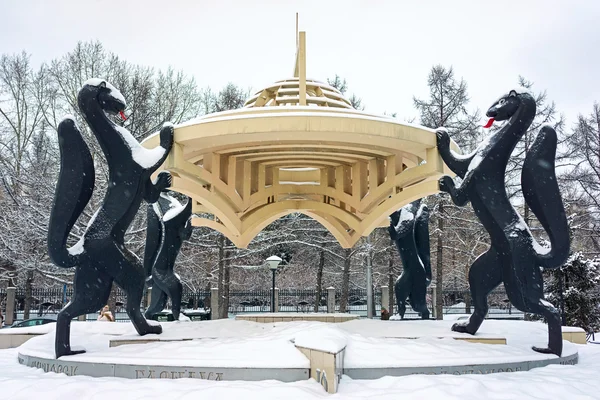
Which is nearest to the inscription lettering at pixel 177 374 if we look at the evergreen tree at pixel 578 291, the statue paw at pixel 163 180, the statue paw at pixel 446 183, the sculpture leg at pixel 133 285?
the sculpture leg at pixel 133 285

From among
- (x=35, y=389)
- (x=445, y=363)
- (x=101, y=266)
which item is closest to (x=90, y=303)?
(x=101, y=266)

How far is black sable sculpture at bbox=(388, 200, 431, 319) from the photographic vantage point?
40.4 ft

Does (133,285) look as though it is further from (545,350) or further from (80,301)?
(545,350)

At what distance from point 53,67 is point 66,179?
15877mm

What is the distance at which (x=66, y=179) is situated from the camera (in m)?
7.86

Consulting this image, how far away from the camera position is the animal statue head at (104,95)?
321 inches

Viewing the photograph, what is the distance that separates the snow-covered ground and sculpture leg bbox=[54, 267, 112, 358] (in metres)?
0.44

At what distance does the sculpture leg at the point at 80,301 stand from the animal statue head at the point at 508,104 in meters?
7.08

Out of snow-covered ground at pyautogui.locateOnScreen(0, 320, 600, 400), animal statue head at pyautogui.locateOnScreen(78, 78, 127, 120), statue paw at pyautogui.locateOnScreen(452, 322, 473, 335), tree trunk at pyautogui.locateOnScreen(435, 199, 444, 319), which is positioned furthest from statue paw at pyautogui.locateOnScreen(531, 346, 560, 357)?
tree trunk at pyautogui.locateOnScreen(435, 199, 444, 319)

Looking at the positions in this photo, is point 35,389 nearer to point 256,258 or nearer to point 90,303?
point 90,303

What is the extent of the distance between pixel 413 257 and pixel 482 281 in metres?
3.74

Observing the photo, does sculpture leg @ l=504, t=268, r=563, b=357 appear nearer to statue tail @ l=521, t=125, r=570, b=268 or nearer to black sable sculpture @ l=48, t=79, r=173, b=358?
statue tail @ l=521, t=125, r=570, b=268

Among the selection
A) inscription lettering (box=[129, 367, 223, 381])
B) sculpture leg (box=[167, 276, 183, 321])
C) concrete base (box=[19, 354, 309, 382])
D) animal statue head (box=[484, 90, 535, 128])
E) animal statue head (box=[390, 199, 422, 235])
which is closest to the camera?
concrete base (box=[19, 354, 309, 382])

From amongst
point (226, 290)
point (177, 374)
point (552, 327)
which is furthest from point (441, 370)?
point (226, 290)
